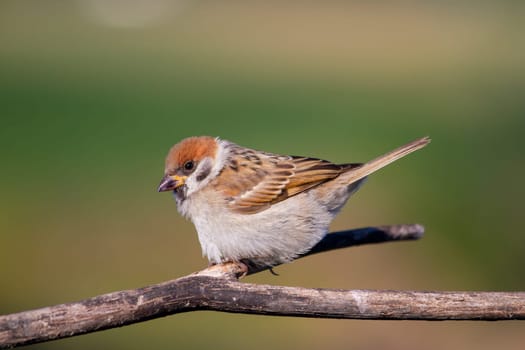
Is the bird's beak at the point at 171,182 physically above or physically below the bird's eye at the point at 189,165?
below

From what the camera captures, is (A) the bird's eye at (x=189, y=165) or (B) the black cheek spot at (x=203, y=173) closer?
(A) the bird's eye at (x=189, y=165)

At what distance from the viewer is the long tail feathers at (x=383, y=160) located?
15.9ft

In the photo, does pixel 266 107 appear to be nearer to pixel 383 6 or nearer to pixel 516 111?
pixel 516 111

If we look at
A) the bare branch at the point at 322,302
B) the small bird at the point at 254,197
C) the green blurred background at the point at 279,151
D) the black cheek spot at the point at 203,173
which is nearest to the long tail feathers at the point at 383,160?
the small bird at the point at 254,197

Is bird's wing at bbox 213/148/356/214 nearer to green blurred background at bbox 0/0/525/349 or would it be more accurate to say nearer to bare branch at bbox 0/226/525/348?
bare branch at bbox 0/226/525/348

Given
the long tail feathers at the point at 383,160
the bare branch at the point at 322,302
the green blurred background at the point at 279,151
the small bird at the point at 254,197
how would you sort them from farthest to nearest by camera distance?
1. the green blurred background at the point at 279,151
2. the long tail feathers at the point at 383,160
3. the small bird at the point at 254,197
4. the bare branch at the point at 322,302

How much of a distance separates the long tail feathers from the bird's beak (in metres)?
0.98

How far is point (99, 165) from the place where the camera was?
1346 cm

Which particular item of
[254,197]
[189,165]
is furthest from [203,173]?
[254,197]

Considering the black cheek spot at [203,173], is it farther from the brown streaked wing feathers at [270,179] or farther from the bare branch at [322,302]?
the bare branch at [322,302]

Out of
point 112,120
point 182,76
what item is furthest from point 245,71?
point 112,120

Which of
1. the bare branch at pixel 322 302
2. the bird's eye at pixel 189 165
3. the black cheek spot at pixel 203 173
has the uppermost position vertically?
the bird's eye at pixel 189 165

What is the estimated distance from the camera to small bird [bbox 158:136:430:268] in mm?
4738

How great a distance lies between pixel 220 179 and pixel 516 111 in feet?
30.6
